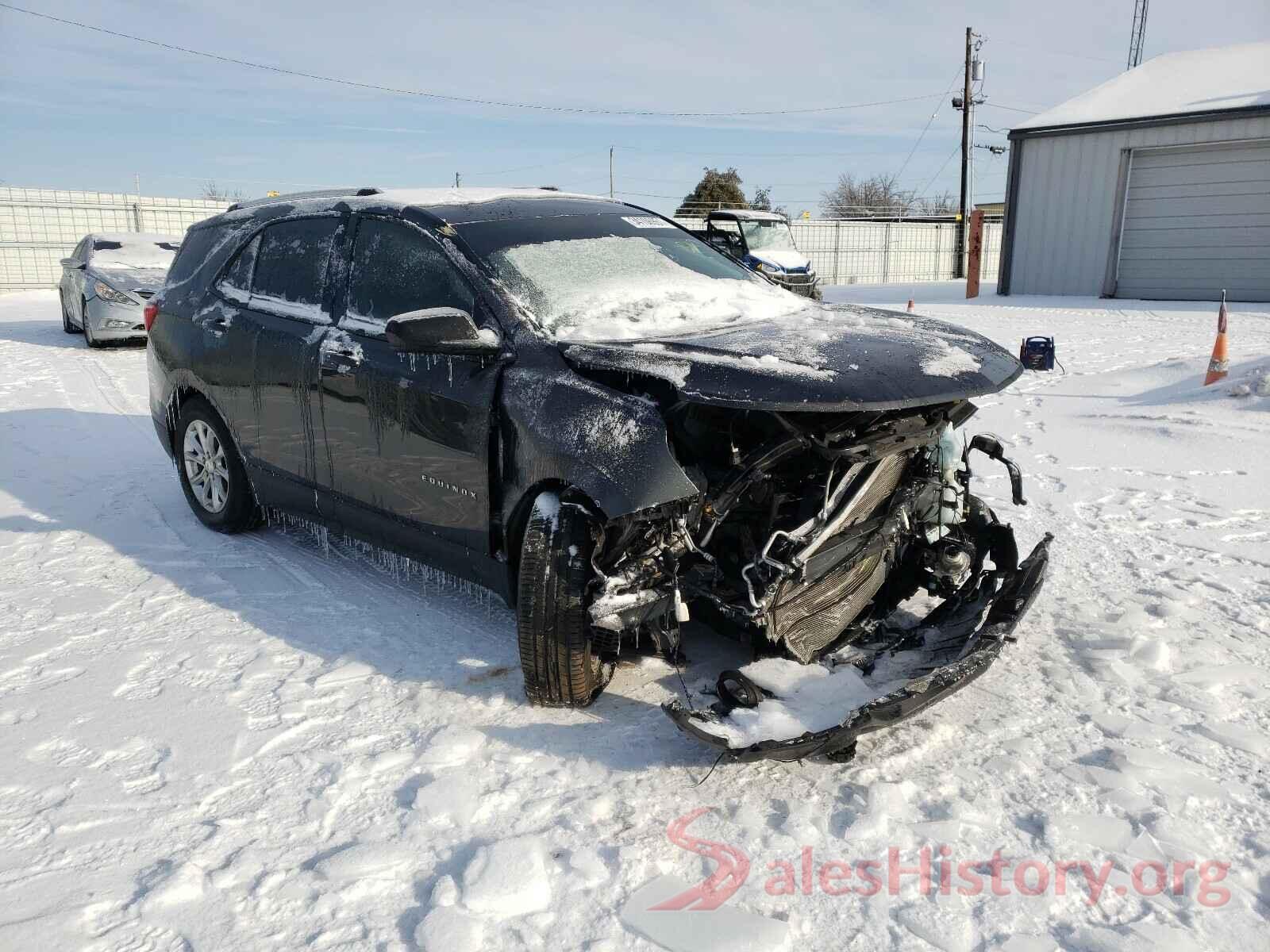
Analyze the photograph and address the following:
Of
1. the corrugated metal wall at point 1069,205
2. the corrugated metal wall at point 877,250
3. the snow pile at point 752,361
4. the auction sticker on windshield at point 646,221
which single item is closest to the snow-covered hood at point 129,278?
the auction sticker on windshield at point 646,221

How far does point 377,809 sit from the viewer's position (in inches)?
106

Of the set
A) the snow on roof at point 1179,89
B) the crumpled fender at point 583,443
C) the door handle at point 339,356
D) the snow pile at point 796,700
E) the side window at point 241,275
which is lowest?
the snow pile at point 796,700

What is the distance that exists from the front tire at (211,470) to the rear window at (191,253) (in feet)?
2.45

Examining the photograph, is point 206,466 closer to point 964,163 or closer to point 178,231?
point 178,231

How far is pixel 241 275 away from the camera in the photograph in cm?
477

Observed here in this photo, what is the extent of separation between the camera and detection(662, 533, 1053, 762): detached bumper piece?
8.61 feet

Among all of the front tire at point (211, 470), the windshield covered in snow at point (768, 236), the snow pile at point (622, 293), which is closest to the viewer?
the snow pile at point (622, 293)

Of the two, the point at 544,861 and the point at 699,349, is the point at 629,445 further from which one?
the point at 544,861

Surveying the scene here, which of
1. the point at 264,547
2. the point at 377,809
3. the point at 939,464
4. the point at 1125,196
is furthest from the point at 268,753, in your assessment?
the point at 1125,196

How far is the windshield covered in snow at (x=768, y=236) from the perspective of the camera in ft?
62.7

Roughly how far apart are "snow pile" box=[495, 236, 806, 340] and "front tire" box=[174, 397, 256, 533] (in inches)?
86.7

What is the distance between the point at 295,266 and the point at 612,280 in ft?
5.53

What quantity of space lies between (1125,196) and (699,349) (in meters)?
18.1

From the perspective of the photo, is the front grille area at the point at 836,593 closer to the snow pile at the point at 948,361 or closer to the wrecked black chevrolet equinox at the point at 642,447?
the wrecked black chevrolet equinox at the point at 642,447
